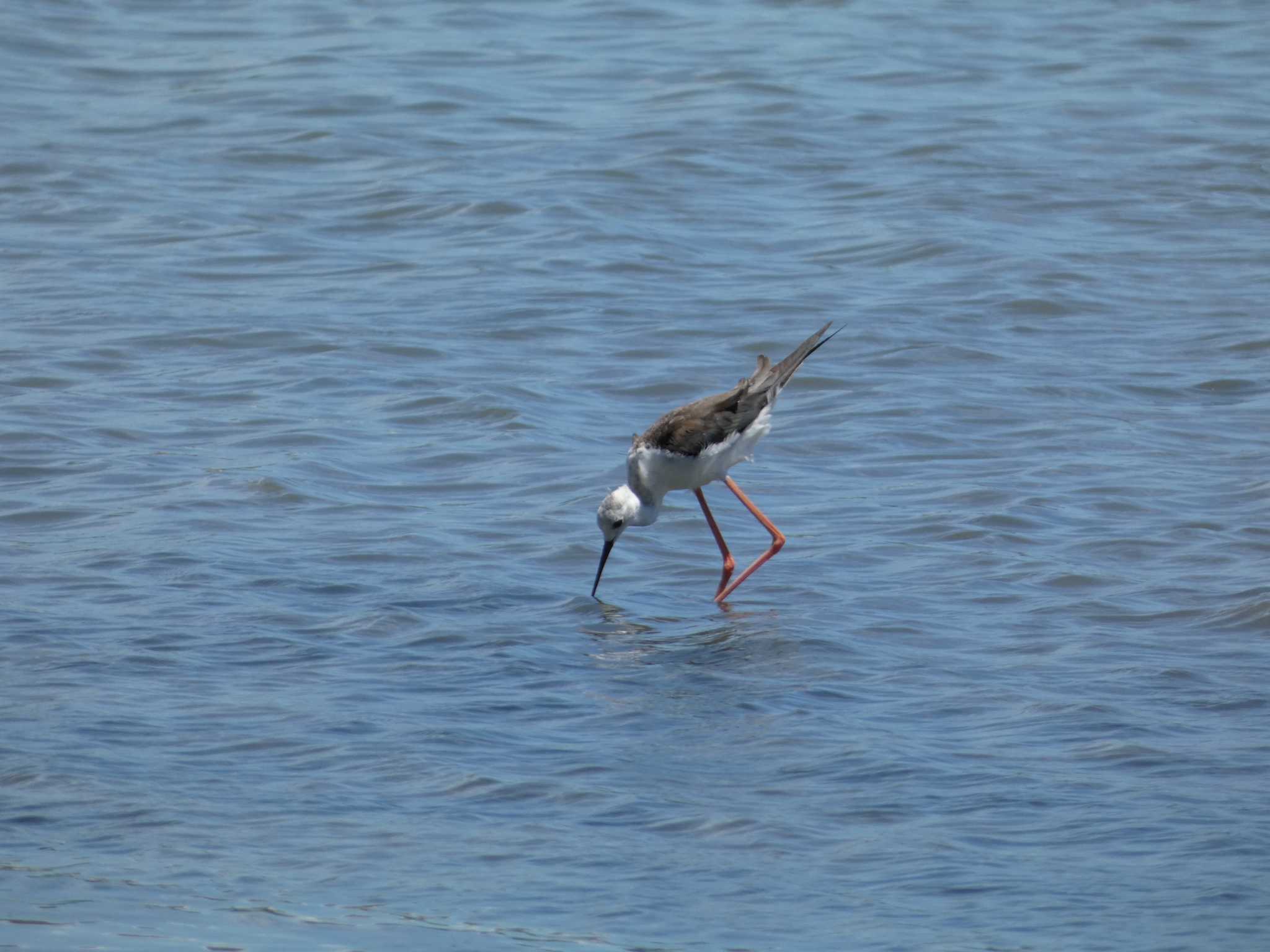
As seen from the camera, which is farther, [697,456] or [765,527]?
[765,527]

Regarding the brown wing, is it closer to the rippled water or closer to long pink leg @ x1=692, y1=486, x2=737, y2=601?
long pink leg @ x1=692, y1=486, x2=737, y2=601

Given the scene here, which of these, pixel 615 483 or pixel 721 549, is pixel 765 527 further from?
pixel 615 483

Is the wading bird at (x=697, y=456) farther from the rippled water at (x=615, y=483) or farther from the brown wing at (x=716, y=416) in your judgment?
the rippled water at (x=615, y=483)

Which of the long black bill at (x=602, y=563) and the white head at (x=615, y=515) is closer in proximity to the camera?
the long black bill at (x=602, y=563)

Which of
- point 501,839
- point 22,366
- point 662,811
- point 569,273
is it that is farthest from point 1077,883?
point 569,273

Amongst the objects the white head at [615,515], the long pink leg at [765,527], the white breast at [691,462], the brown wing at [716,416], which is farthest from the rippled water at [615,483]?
the brown wing at [716,416]

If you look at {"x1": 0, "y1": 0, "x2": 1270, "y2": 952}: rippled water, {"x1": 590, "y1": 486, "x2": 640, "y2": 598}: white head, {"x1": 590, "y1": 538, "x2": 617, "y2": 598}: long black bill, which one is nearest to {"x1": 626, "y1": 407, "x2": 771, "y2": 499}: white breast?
{"x1": 590, "y1": 486, "x2": 640, "y2": 598}: white head

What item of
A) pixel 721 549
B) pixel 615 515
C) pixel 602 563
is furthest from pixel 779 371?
pixel 602 563

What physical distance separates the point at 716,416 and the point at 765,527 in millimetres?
971

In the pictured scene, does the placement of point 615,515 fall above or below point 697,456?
below

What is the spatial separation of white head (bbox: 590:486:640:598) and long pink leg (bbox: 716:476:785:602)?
1.80 ft

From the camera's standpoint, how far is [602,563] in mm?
8914

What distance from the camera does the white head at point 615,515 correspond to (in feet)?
29.4

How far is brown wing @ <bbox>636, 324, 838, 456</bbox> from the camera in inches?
363
